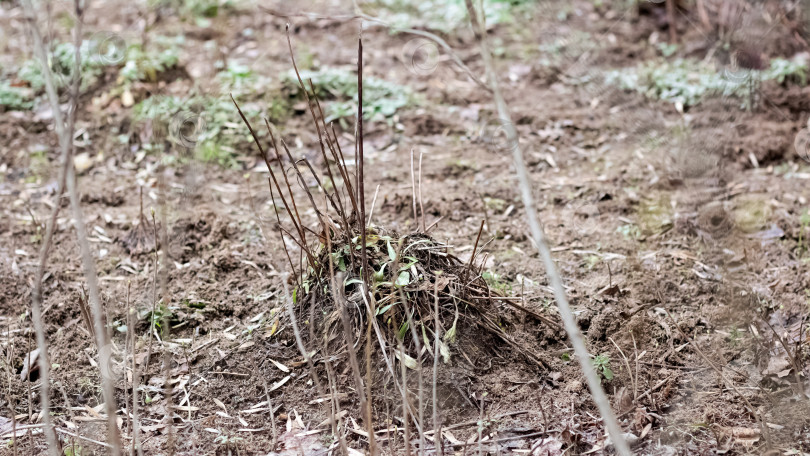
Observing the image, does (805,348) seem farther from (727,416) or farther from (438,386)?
(438,386)

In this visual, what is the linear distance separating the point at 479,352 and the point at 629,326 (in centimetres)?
63

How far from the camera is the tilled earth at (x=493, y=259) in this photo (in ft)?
7.75

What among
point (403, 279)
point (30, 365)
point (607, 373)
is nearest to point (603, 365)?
point (607, 373)

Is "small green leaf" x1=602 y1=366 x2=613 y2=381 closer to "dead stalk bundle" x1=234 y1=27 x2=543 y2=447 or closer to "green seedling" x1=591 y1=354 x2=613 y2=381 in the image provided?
"green seedling" x1=591 y1=354 x2=613 y2=381

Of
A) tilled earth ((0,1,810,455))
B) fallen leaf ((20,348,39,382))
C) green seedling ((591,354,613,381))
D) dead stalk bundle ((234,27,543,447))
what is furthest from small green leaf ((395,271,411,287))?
fallen leaf ((20,348,39,382))

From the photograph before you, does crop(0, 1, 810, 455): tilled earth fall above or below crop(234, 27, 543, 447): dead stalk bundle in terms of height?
below

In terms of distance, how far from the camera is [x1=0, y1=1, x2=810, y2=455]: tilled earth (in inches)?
93.0

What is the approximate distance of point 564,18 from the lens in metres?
5.91

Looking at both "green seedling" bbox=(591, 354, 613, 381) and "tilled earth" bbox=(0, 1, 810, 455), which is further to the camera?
"green seedling" bbox=(591, 354, 613, 381)

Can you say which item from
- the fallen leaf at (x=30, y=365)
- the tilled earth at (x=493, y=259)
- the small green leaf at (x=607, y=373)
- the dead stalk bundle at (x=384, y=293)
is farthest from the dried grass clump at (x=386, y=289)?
the fallen leaf at (x=30, y=365)

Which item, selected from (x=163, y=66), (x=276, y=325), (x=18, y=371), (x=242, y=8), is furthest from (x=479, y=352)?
(x=242, y=8)

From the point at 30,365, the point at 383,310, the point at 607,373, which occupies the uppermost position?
the point at 383,310

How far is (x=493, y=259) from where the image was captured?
3.26 meters

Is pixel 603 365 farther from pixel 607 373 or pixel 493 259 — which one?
pixel 493 259
